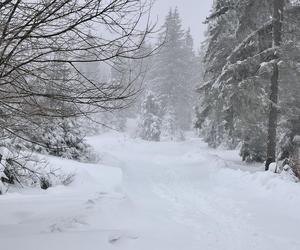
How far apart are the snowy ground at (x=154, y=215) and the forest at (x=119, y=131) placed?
34 mm

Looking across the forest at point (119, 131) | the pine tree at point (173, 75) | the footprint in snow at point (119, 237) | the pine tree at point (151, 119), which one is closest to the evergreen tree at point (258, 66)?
the forest at point (119, 131)

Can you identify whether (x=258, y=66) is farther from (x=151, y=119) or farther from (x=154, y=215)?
(x=151, y=119)

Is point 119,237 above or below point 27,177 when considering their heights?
below

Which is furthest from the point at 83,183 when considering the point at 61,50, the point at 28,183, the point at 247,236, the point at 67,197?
the point at 61,50

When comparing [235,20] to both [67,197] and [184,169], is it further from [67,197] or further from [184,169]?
[67,197]

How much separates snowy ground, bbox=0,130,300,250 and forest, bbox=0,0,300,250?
0.03 metres

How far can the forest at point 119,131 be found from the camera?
4.75 metres

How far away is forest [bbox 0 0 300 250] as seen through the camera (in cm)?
475

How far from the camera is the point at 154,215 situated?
8992 millimetres

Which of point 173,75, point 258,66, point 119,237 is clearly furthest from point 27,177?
point 173,75

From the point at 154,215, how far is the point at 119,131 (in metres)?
2.75

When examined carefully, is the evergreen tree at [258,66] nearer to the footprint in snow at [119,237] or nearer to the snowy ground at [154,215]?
the snowy ground at [154,215]

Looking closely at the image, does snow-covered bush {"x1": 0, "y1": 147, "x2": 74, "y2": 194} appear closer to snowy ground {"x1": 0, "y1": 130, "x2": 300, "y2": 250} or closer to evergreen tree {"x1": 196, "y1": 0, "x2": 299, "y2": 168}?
snowy ground {"x1": 0, "y1": 130, "x2": 300, "y2": 250}

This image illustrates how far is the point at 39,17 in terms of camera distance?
163 inches
